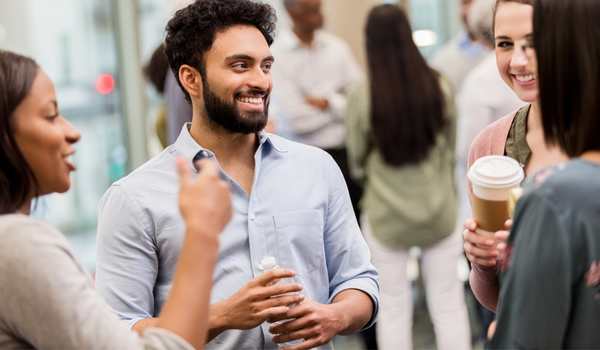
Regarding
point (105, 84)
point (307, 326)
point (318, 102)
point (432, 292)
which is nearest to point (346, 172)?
point (318, 102)

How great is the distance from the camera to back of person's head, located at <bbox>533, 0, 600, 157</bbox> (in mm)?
1369

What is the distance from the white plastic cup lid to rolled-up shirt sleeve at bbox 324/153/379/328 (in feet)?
1.58

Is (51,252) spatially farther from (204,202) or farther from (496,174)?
(496,174)

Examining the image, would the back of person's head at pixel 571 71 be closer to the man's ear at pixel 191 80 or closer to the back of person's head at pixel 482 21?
the man's ear at pixel 191 80

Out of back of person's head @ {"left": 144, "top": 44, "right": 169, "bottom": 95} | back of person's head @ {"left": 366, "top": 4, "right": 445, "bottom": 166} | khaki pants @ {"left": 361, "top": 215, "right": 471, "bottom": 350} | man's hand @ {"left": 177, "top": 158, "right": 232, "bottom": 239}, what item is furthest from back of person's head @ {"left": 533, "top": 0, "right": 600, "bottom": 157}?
back of person's head @ {"left": 144, "top": 44, "right": 169, "bottom": 95}

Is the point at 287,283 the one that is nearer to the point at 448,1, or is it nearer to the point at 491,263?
the point at 491,263

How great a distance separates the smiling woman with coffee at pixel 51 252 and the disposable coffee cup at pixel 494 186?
0.50m

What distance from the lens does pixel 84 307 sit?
4.77 ft

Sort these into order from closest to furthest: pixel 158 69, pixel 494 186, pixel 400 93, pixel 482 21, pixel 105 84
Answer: pixel 494 186 < pixel 400 93 < pixel 158 69 < pixel 482 21 < pixel 105 84

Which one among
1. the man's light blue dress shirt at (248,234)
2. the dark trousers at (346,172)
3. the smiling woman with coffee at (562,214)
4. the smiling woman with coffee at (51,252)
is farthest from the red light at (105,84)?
the smiling woman with coffee at (562,214)

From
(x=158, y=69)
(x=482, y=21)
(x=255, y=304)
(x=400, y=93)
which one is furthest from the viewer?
(x=482, y=21)

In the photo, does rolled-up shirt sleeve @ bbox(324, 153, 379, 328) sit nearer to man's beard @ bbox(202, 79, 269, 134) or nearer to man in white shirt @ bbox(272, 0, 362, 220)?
man's beard @ bbox(202, 79, 269, 134)

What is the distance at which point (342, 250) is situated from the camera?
86.3 inches

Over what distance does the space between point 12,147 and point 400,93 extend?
8.22ft
